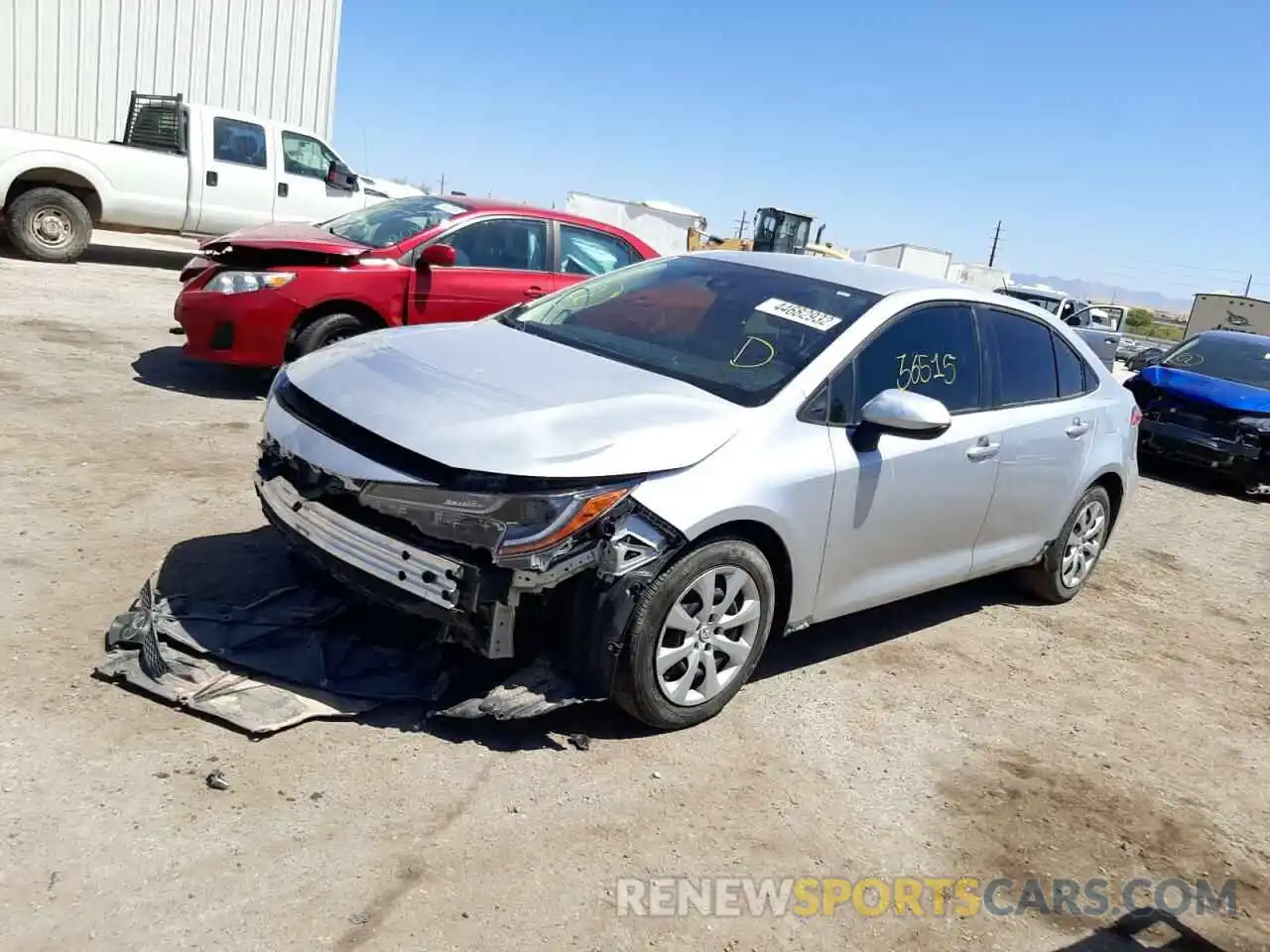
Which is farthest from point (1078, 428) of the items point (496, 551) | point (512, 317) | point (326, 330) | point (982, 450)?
point (326, 330)

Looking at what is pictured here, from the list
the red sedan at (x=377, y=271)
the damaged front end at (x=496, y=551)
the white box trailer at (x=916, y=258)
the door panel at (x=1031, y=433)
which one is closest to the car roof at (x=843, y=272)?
the door panel at (x=1031, y=433)

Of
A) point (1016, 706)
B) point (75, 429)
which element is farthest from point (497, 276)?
point (1016, 706)

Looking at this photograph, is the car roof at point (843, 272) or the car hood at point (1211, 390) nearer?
the car roof at point (843, 272)

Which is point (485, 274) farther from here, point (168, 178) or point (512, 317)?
point (168, 178)

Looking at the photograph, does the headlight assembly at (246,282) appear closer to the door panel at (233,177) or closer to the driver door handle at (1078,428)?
the driver door handle at (1078,428)

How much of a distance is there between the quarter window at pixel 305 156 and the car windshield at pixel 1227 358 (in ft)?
33.7

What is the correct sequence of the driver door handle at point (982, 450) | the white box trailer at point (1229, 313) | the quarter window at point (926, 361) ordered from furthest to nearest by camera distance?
the white box trailer at point (1229, 313)
the driver door handle at point (982, 450)
the quarter window at point (926, 361)

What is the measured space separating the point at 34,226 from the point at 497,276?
699cm

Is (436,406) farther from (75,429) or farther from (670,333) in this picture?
(75,429)

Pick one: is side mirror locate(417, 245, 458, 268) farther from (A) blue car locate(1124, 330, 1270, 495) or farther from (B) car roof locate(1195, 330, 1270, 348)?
(B) car roof locate(1195, 330, 1270, 348)

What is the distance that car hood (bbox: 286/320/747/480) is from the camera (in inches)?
131

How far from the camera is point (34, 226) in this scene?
11922 mm

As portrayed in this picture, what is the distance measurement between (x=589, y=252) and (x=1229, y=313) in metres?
31.1

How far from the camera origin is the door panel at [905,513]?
4.08 meters
